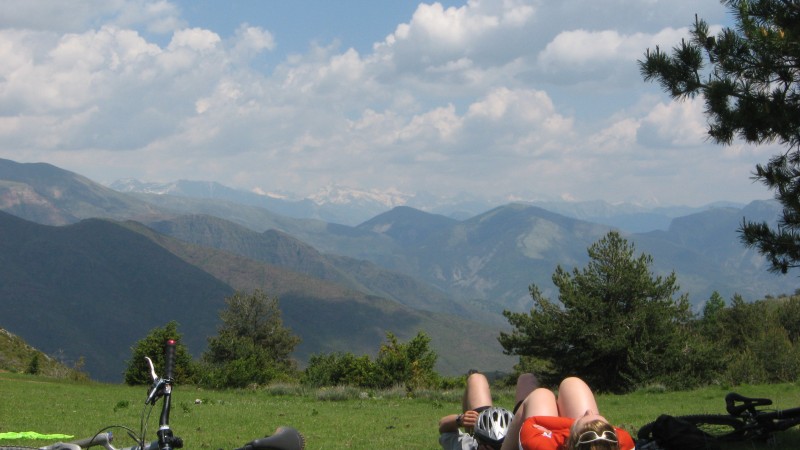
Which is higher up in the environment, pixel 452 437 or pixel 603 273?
pixel 603 273

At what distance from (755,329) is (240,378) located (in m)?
37.2

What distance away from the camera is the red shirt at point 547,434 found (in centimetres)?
573

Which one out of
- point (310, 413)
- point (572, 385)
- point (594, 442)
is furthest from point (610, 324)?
point (594, 442)

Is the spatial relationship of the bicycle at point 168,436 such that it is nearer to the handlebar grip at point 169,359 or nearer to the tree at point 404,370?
the handlebar grip at point 169,359

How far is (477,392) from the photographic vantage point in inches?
314

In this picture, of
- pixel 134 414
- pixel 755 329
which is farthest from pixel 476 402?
pixel 755 329

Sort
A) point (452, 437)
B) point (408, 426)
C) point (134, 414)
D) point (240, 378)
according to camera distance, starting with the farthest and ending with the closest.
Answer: point (240, 378) < point (134, 414) < point (408, 426) < point (452, 437)

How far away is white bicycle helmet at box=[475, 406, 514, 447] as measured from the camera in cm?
700

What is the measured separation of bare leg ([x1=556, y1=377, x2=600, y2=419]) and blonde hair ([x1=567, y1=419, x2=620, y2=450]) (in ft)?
3.61

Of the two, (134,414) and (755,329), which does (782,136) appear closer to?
(134,414)

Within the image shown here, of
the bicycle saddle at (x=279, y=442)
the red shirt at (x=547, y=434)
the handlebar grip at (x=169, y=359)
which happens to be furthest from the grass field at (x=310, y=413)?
the bicycle saddle at (x=279, y=442)

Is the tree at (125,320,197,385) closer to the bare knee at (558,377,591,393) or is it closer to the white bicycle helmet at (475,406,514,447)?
the white bicycle helmet at (475,406,514,447)

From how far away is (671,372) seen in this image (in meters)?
33.1

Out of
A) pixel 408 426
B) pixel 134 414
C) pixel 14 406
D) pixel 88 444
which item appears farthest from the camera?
pixel 14 406
